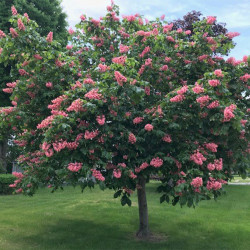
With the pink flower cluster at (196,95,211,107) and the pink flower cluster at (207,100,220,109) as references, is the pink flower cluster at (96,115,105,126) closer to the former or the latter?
the pink flower cluster at (196,95,211,107)

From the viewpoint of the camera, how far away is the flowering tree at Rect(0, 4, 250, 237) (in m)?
8.26

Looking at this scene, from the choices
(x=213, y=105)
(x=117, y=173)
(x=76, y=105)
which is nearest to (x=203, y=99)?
(x=213, y=105)

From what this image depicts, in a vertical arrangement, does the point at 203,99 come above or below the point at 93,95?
below

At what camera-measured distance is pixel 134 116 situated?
9812 mm

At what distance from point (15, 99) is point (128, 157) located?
426cm

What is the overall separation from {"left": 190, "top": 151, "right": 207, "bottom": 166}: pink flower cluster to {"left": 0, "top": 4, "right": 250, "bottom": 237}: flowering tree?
3 centimetres

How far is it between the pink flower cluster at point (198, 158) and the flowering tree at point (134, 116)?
0.03 m

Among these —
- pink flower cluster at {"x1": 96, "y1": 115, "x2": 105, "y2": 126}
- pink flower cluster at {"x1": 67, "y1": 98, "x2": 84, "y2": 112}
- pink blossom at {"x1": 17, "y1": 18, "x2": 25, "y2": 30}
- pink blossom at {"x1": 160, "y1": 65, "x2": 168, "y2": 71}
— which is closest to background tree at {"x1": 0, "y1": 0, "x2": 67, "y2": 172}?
pink blossom at {"x1": 17, "y1": 18, "x2": 25, "y2": 30}

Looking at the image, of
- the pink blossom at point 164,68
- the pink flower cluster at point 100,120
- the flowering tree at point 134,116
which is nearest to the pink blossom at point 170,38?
the flowering tree at point 134,116

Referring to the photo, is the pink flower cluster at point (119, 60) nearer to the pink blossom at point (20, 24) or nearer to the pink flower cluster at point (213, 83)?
the pink flower cluster at point (213, 83)

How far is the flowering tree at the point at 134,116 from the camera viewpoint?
27.1 feet

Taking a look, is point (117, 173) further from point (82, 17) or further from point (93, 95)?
point (82, 17)

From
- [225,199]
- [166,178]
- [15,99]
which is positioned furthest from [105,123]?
A: [225,199]

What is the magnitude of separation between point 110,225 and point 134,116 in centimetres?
680
